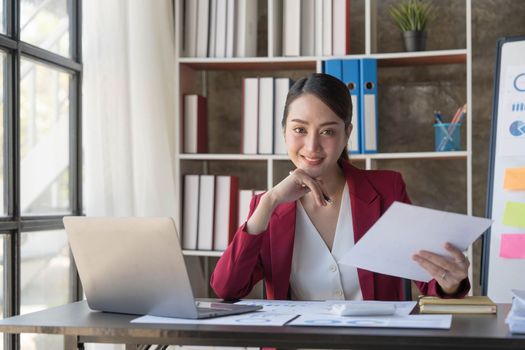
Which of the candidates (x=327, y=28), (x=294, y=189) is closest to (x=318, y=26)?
(x=327, y=28)

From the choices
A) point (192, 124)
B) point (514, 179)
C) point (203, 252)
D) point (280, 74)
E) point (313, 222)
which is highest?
point (280, 74)

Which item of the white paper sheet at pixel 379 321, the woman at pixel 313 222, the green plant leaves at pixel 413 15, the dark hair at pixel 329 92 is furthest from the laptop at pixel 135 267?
the green plant leaves at pixel 413 15

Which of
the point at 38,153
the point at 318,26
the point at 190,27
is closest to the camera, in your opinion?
the point at 38,153

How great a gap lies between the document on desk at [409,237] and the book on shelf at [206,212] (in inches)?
68.8

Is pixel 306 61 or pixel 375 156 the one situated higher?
pixel 306 61

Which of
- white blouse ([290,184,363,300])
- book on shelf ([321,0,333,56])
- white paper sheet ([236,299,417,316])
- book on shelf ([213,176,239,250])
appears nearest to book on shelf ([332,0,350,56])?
book on shelf ([321,0,333,56])

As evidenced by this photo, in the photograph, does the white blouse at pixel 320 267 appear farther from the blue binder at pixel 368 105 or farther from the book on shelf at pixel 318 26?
the book on shelf at pixel 318 26

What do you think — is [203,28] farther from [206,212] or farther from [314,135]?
[314,135]

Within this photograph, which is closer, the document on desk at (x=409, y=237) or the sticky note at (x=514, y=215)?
the document on desk at (x=409, y=237)

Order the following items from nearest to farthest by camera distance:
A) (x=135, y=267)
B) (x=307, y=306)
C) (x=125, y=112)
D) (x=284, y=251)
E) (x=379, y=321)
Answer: (x=379, y=321) → (x=135, y=267) → (x=307, y=306) → (x=284, y=251) → (x=125, y=112)

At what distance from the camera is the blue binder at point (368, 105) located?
3143 millimetres

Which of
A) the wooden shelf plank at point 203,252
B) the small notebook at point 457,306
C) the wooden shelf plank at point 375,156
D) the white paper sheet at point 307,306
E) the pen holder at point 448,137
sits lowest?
the wooden shelf plank at point 203,252

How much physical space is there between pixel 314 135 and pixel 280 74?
1.61m

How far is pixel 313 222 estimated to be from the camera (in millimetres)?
2109
